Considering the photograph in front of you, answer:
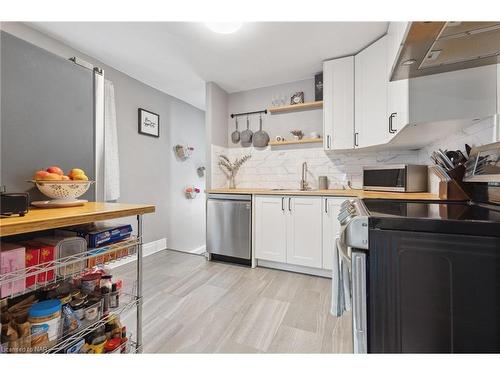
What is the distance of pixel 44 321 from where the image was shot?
81 cm

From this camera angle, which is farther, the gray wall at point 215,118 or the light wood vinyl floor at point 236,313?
the gray wall at point 215,118

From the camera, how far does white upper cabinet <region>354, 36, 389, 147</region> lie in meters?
2.14

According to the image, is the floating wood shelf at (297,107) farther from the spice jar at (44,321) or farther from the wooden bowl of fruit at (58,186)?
the spice jar at (44,321)

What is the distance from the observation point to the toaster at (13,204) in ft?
2.27

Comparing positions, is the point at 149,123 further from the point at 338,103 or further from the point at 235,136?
the point at 338,103

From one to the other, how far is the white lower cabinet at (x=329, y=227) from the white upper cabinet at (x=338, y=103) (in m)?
0.70

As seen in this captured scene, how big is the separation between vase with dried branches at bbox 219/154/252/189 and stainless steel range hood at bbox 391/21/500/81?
7.77ft

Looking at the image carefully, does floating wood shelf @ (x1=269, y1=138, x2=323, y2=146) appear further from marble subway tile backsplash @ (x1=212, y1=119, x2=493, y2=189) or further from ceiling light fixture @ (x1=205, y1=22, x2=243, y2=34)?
ceiling light fixture @ (x1=205, y1=22, x2=243, y2=34)

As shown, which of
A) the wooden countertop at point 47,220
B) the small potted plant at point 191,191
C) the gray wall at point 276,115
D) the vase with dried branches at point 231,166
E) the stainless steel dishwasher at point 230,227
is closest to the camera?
the wooden countertop at point 47,220

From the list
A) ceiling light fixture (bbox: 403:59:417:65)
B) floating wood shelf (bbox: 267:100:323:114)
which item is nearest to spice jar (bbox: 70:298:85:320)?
ceiling light fixture (bbox: 403:59:417:65)

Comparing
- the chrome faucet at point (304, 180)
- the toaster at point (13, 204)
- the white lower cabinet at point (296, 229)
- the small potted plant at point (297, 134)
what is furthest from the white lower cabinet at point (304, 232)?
the toaster at point (13, 204)

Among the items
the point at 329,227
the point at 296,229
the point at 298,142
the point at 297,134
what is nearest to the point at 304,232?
the point at 296,229
